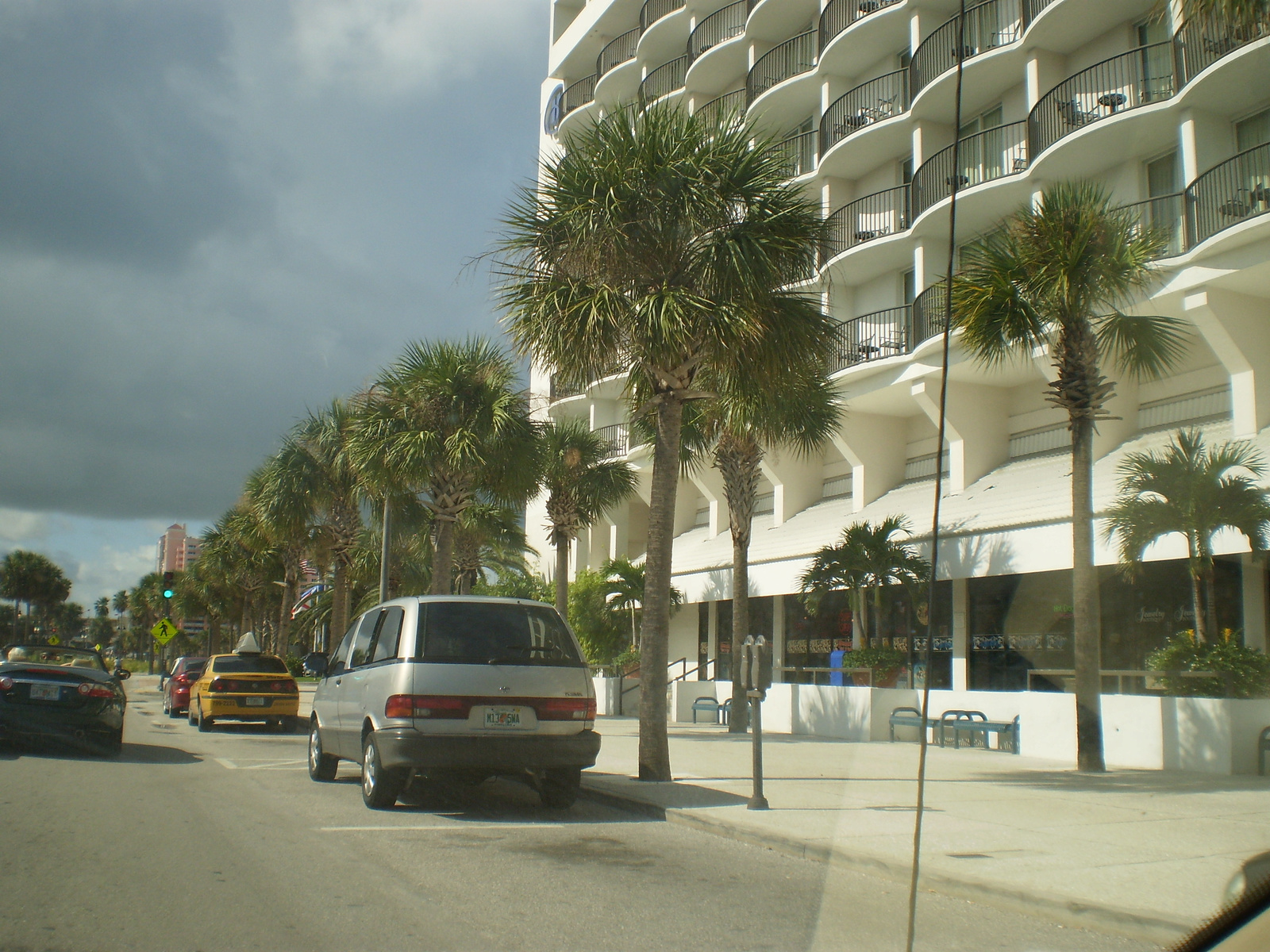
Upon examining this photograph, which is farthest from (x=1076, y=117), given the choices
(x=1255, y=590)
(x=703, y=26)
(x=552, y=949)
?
(x=552, y=949)

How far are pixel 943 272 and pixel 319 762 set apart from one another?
16351mm

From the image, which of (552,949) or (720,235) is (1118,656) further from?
(552,949)

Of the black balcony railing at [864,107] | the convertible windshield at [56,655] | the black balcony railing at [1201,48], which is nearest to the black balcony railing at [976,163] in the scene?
the black balcony railing at [864,107]

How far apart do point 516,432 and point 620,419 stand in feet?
58.4

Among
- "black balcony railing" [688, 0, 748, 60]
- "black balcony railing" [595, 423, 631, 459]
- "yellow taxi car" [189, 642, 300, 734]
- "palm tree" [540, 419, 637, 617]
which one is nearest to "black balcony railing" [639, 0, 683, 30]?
"black balcony railing" [688, 0, 748, 60]

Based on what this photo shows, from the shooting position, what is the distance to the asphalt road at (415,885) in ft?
17.3

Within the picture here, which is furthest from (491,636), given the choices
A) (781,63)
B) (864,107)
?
(781,63)

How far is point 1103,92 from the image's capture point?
62.5 ft

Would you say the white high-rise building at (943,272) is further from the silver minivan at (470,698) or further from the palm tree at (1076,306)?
the silver minivan at (470,698)

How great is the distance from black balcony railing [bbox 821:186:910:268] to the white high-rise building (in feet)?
0.23

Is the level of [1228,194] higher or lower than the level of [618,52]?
lower

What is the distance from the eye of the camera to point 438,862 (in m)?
7.00

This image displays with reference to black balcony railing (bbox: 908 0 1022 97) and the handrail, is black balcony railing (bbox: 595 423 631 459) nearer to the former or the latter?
the handrail

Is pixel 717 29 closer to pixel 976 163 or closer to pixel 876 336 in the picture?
pixel 976 163
